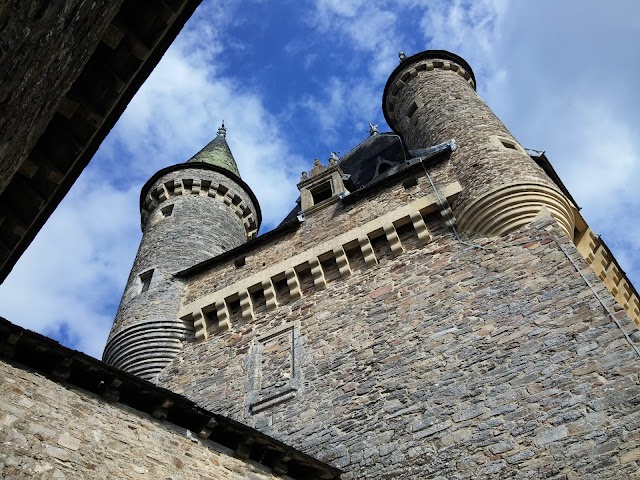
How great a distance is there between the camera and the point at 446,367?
8.18 metres

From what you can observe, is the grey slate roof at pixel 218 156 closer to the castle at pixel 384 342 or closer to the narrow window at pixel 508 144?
the castle at pixel 384 342

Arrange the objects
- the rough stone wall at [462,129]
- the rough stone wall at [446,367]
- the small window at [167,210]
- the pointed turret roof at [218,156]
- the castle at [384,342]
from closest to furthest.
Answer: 1. the castle at [384,342]
2. the rough stone wall at [446,367]
3. the rough stone wall at [462,129]
4. the small window at [167,210]
5. the pointed turret roof at [218,156]

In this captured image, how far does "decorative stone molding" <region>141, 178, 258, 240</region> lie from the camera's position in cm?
1527

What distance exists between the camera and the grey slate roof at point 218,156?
16641 mm

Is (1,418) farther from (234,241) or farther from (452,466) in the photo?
(234,241)

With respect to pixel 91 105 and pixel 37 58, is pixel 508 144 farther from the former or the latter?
pixel 37 58

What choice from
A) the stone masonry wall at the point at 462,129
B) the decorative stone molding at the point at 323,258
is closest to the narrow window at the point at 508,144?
the stone masonry wall at the point at 462,129

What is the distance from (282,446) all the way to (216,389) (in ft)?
11.7

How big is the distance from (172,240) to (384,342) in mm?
6167

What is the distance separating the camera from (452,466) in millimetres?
7059

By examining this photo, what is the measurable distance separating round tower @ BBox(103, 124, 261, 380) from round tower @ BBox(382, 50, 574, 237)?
437 centimetres

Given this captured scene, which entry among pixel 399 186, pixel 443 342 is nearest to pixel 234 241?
pixel 399 186

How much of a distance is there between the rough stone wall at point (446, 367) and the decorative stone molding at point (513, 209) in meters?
0.22

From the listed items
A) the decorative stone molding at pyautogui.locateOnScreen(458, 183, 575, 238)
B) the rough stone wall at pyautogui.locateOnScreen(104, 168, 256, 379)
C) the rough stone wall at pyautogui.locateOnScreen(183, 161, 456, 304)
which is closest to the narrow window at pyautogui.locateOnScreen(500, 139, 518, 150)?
the rough stone wall at pyautogui.locateOnScreen(183, 161, 456, 304)
